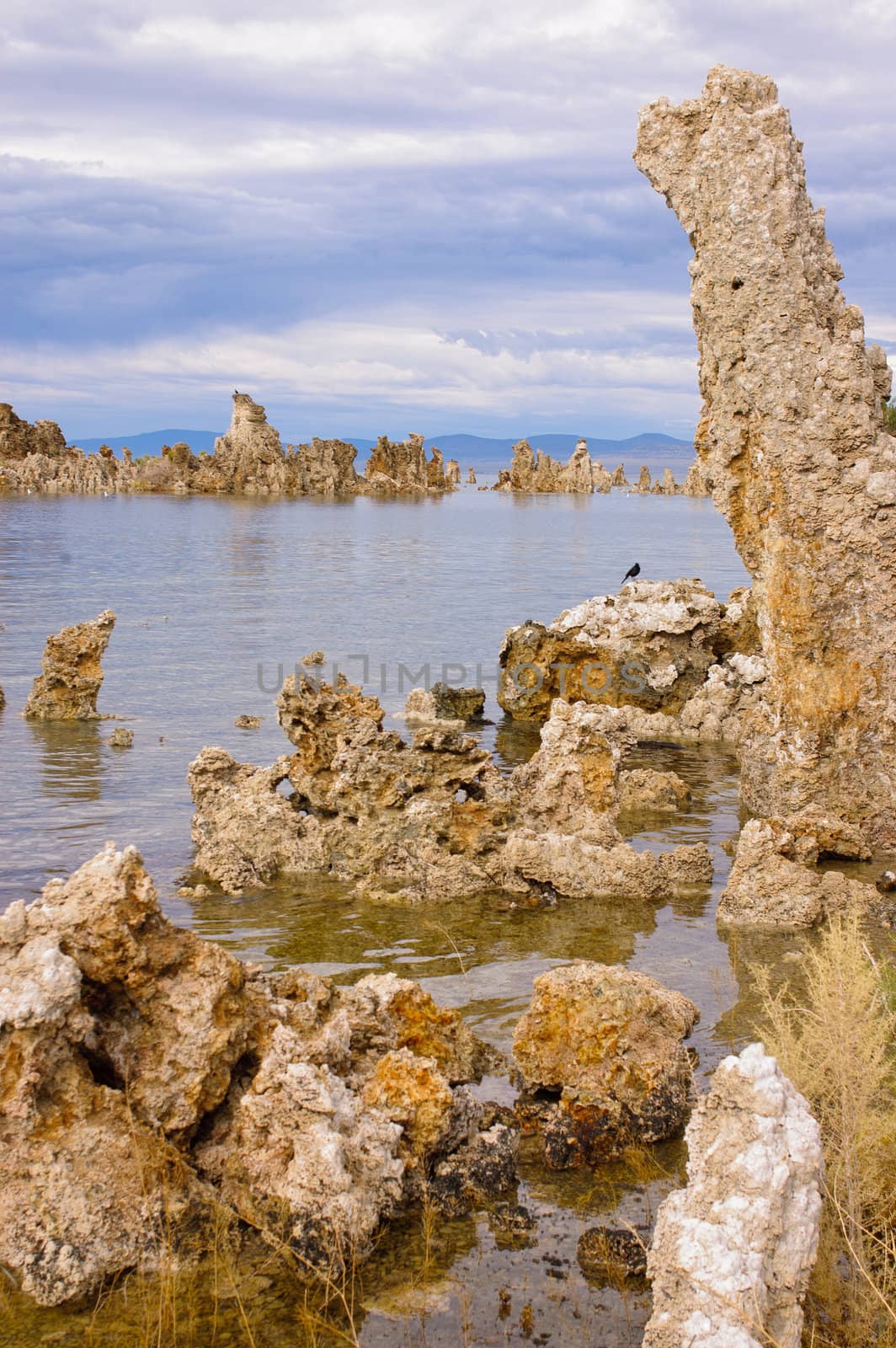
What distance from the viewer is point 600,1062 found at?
604cm

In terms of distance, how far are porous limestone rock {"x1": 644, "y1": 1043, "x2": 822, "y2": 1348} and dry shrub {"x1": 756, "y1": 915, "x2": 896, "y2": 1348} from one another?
1.05ft

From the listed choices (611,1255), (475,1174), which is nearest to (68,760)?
(475,1174)

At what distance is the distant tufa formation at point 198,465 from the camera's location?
12175 cm

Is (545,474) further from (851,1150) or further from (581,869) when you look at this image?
(851,1150)

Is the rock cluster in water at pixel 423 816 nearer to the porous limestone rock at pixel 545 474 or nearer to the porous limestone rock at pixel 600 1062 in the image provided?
the porous limestone rock at pixel 600 1062

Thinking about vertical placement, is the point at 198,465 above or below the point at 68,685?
above

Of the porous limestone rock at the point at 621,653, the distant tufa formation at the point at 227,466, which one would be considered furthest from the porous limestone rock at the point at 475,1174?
the distant tufa formation at the point at 227,466

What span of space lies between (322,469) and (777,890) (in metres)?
129

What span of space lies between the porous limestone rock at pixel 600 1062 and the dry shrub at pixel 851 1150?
59cm

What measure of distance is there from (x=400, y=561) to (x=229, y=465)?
7654cm

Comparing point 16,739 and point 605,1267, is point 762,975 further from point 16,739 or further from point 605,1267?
point 16,739

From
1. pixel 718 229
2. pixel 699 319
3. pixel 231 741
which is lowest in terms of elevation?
pixel 231 741

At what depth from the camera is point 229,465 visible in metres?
127

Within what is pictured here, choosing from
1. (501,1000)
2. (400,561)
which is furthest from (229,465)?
(501,1000)
